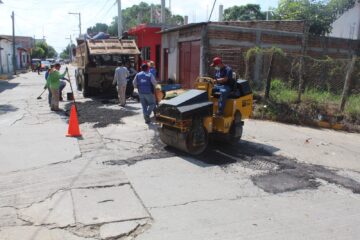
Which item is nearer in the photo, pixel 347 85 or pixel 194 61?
pixel 347 85

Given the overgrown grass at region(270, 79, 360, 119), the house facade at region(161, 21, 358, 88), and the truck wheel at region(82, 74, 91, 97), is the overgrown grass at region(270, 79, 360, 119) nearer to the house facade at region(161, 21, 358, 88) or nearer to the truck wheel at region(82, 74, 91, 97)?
the house facade at region(161, 21, 358, 88)

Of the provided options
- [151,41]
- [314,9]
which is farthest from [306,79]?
[314,9]

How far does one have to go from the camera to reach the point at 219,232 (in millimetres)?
4496

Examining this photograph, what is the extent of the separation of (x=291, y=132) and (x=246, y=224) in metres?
5.86

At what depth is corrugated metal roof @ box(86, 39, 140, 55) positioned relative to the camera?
1663 cm

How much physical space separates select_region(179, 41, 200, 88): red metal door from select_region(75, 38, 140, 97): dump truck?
2.73 meters

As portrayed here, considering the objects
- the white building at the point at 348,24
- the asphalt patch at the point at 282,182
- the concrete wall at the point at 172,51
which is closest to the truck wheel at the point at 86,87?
the concrete wall at the point at 172,51

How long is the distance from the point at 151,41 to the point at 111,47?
10.9 metres

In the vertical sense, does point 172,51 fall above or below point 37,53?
above

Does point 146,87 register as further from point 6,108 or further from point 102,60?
point 102,60

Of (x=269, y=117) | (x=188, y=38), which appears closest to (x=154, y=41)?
(x=188, y=38)

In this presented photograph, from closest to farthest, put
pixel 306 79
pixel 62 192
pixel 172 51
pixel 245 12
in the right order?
pixel 62 192 → pixel 306 79 → pixel 172 51 → pixel 245 12

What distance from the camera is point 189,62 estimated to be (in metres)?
18.8

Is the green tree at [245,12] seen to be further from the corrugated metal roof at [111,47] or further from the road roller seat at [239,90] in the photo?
the road roller seat at [239,90]
